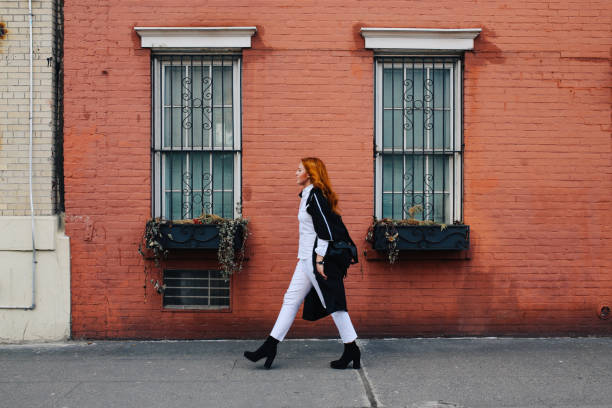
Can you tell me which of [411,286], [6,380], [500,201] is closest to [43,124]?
[6,380]

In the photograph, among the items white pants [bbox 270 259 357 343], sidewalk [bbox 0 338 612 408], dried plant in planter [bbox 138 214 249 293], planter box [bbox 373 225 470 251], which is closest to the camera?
sidewalk [bbox 0 338 612 408]

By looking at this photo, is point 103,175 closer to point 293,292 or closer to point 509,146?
point 293,292

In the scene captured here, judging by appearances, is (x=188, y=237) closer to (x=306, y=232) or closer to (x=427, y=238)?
(x=306, y=232)

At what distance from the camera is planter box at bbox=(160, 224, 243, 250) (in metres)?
6.77

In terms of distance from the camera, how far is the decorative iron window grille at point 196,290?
7156mm

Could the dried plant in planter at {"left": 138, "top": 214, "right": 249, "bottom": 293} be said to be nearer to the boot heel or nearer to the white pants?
the white pants

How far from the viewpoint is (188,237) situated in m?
6.77

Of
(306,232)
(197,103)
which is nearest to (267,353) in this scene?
(306,232)

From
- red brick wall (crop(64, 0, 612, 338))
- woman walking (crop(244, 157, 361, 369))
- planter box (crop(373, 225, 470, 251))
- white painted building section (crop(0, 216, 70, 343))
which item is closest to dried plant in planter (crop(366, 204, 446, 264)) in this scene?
planter box (crop(373, 225, 470, 251))

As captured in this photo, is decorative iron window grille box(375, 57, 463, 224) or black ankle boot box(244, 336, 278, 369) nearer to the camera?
black ankle boot box(244, 336, 278, 369)

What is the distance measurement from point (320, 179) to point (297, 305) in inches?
48.5

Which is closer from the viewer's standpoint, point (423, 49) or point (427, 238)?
point (427, 238)

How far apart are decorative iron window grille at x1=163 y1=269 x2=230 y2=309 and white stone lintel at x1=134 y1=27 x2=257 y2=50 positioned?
2598 millimetres

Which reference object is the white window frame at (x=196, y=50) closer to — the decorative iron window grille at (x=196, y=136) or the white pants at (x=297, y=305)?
the decorative iron window grille at (x=196, y=136)
